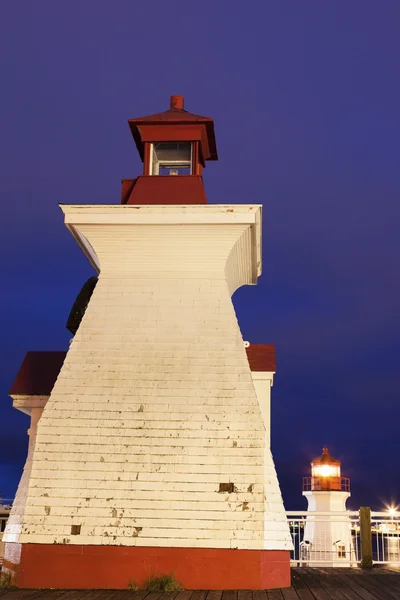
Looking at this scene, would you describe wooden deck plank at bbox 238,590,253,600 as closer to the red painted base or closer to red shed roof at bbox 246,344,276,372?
the red painted base

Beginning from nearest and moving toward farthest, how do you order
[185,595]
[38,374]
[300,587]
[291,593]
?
Answer: [185,595], [291,593], [300,587], [38,374]

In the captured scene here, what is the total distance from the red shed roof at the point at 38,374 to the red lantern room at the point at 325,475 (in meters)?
13.6

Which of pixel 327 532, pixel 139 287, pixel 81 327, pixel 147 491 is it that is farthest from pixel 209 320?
pixel 327 532

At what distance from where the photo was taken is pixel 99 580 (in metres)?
10.0

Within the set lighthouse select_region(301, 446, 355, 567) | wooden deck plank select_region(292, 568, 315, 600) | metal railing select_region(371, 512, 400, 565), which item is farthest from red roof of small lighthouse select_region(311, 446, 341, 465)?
wooden deck plank select_region(292, 568, 315, 600)

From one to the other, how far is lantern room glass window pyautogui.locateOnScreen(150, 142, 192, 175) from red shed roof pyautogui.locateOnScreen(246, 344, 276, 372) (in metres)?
3.81

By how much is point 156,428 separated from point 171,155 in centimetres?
526

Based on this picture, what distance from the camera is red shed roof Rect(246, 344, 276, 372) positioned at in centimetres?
1432

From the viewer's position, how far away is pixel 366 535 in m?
13.0

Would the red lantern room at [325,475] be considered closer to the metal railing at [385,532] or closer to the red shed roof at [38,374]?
the metal railing at [385,532]

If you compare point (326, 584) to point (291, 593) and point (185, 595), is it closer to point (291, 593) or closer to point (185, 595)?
point (291, 593)

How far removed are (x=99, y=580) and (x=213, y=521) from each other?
1757 mm

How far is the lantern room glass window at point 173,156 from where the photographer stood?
43.3ft

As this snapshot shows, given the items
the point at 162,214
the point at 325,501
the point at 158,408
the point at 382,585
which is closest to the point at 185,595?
the point at 158,408
